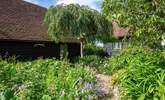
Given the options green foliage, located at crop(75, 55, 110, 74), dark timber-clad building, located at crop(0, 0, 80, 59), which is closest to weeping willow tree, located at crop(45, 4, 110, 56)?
dark timber-clad building, located at crop(0, 0, 80, 59)

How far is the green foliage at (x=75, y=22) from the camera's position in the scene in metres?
22.8

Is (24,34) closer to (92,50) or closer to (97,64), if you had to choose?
(97,64)

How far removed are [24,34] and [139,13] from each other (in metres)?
14.9

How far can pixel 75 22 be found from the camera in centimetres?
2258

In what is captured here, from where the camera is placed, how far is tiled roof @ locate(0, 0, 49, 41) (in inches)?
875

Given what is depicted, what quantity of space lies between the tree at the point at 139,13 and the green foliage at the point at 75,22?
1325 centimetres

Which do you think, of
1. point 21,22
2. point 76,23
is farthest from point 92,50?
point 76,23

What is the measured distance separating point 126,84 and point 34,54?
56.0 feet

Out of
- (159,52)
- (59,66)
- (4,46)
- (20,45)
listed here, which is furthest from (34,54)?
(159,52)

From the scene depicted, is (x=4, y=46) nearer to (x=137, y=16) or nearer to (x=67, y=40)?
(x=67, y=40)

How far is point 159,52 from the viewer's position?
12867 mm

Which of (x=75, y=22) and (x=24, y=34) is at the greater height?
(x=75, y=22)

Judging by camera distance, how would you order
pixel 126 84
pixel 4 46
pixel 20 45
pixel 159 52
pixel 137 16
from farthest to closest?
pixel 20 45, pixel 4 46, pixel 159 52, pixel 137 16, pixel 126 84

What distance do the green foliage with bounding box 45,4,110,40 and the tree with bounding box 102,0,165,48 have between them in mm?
13249
